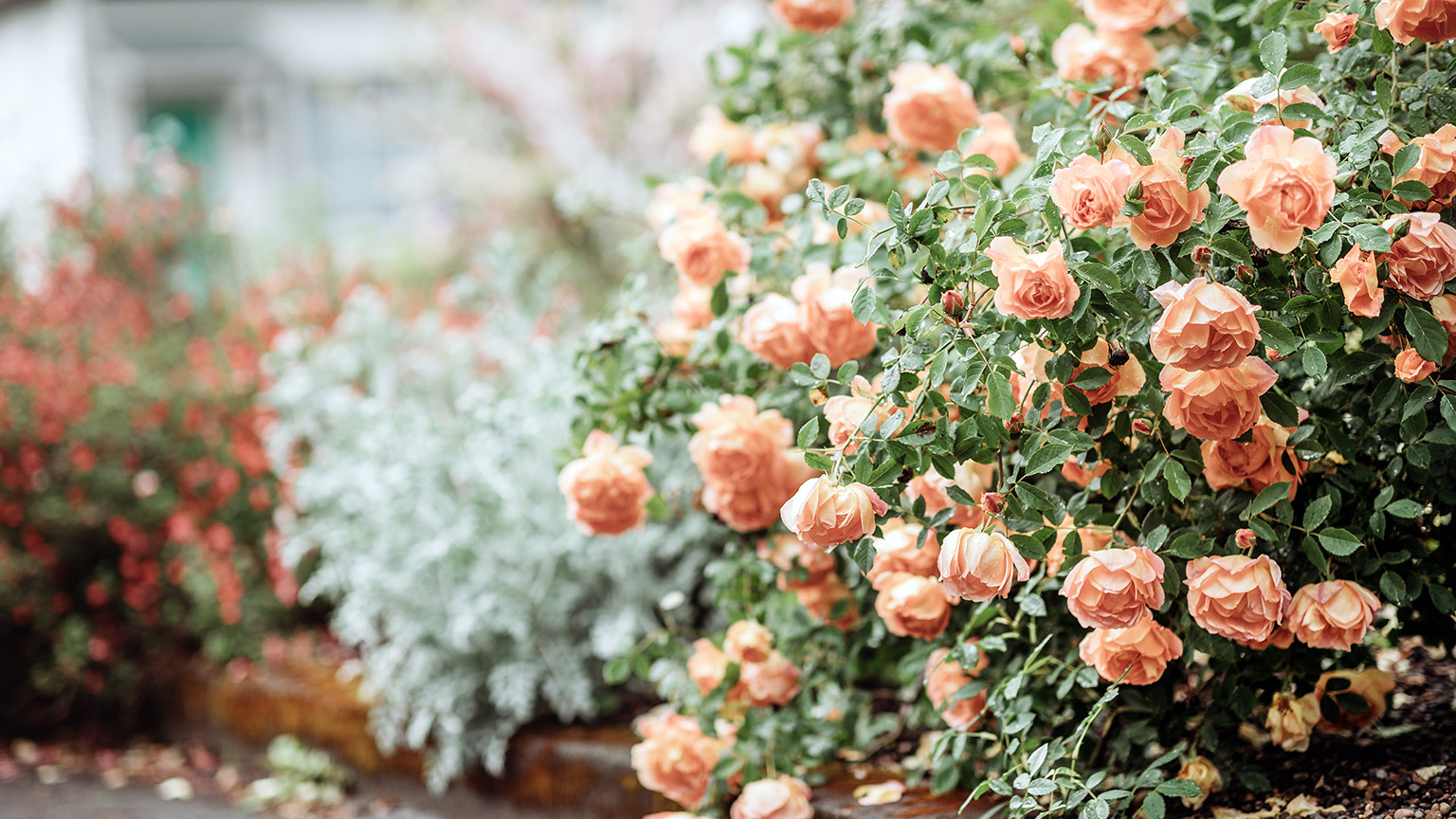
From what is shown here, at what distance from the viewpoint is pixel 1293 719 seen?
141 cm

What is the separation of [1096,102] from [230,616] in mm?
2591

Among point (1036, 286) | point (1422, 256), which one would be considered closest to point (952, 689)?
point (1036, 286)

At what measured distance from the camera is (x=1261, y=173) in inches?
42.8

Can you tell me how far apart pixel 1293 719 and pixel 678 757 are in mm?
891

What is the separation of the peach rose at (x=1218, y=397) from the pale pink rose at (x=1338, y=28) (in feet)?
1.41

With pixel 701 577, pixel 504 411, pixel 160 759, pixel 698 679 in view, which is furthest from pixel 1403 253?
pixel 160 759

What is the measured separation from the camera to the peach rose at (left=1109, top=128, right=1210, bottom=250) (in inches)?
44.0

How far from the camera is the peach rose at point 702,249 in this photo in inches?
62.3

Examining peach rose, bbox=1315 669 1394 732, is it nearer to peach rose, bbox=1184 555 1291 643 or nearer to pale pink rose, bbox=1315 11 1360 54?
peach rose, bbox=1184 555 1291 643

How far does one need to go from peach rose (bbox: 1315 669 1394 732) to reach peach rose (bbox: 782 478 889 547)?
764 millimetres

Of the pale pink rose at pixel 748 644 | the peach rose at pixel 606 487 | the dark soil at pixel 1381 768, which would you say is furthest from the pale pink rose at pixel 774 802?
the dark soil at pixel 1381 768

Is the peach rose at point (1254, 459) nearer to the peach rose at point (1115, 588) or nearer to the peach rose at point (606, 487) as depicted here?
the peach rose at point (1115, 588)

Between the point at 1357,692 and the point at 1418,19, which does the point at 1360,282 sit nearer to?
the point at 1418,19

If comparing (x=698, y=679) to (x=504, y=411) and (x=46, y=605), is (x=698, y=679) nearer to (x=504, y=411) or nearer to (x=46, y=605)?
(x=504, y=411)
